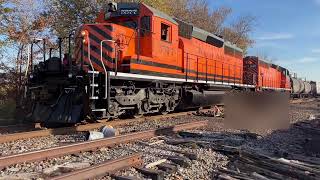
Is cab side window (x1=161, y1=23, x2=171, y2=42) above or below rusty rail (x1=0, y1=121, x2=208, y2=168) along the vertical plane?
above

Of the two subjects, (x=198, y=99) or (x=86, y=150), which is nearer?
(x=86, y=150)

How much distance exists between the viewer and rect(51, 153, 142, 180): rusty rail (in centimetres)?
505

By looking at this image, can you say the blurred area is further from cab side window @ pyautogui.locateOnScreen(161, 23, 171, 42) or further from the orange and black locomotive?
cab side window @ pyautogui.locateOnScreen(161, 23, 171, 42)

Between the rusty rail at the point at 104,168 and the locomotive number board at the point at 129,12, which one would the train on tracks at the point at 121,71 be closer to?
the locomotive number board at the point at 129,12

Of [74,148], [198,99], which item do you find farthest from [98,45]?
[198,99]

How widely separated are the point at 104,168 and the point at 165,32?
8.58m

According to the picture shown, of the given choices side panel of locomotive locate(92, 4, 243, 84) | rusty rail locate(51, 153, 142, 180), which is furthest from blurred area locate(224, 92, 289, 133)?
rusty rail locate(51, 153, 142, 180)

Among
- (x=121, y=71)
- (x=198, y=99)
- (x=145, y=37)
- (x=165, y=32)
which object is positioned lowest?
(x=198, y=99)

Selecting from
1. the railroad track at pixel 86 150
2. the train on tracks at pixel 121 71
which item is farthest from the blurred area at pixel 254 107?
the railroad track at pixel 86 150

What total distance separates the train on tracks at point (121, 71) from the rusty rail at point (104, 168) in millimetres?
4254

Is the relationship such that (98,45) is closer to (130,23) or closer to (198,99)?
(130,23)

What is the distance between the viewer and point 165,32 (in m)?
13.6

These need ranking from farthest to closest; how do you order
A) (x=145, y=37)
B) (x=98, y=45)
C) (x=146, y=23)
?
(x=145, y=37) < (x=146, y=23) < (x=98, y=45)

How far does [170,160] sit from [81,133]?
3721 mm
